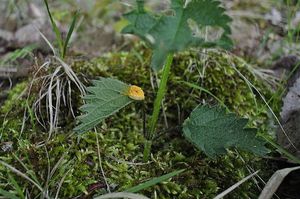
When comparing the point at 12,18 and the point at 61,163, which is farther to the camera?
→ the point at 12,18

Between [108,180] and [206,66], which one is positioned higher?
[206,66]

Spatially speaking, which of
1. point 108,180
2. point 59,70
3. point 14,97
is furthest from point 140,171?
point 14,97

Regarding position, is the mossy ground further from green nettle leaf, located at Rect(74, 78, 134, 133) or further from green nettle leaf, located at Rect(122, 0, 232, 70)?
green nettle leaf, located at Rect(122, 0, 232, 70)

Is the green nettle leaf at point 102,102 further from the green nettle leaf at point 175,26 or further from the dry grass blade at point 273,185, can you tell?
the dry grass blade at point 273,185

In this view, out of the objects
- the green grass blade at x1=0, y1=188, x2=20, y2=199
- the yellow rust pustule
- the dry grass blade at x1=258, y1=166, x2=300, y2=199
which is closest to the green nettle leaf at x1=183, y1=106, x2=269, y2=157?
the dry grass blade at x1=258, y1=166, x2=300, y2=199

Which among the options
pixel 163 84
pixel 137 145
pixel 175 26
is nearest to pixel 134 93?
pixel 163 84

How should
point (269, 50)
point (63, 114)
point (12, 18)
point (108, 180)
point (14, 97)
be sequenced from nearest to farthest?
point (108, 180) → point (63, 114) → point (14, 97) → point (269, 50) → point (12, 18)

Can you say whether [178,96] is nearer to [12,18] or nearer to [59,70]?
[59,70]
